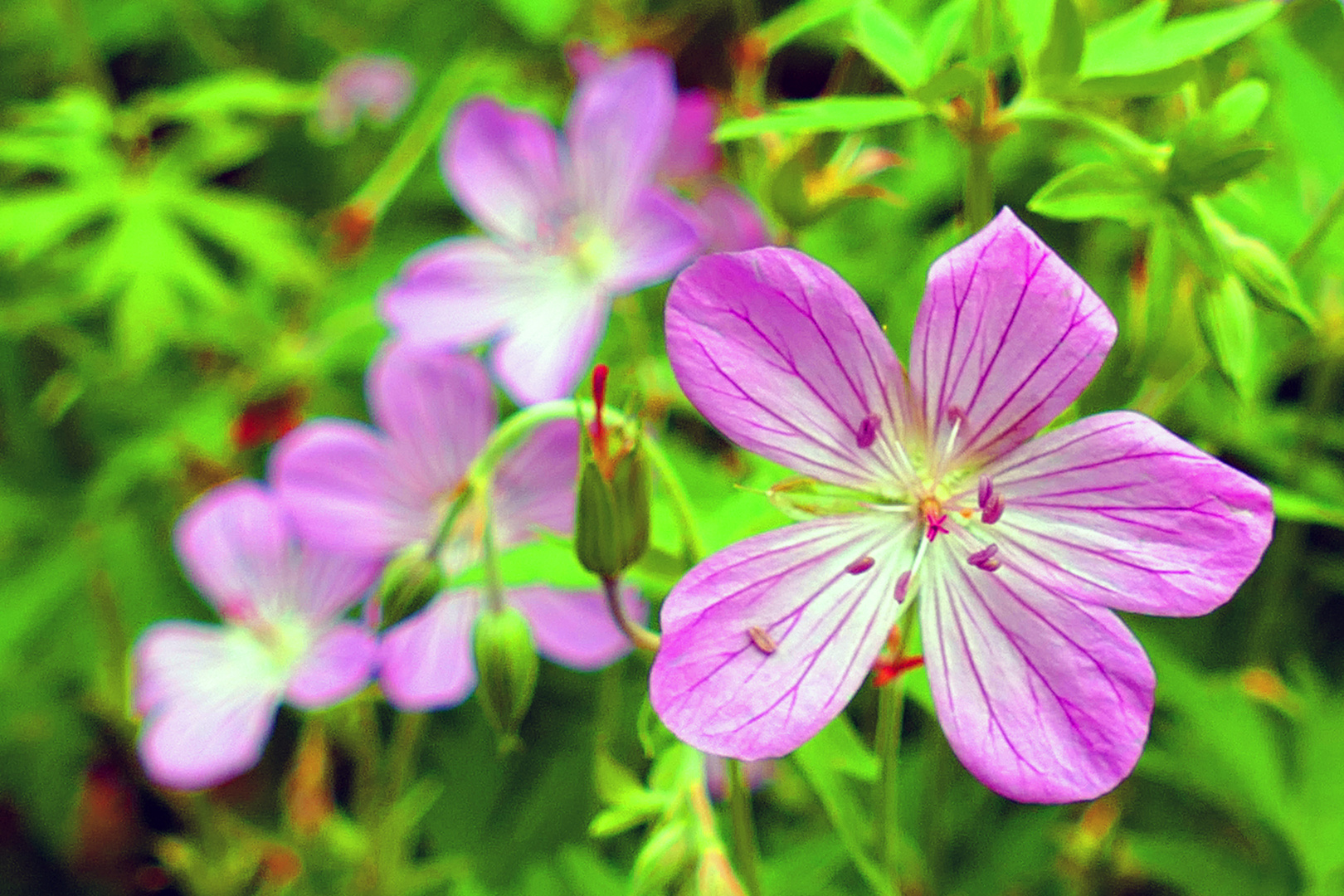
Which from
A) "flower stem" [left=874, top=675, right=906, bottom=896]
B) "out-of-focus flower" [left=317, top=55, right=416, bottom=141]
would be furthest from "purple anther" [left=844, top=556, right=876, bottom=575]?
"out-of-focus flower" [left=317, top=55, right=416, bottom=141]

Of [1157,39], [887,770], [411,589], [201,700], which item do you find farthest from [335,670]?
[1157,39]

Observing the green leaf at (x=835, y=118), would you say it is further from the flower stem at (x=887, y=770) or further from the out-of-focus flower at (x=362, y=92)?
the out-of-focus flower at (x=362, y=92)

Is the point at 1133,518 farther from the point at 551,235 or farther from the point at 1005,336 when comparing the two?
the point at 551,235

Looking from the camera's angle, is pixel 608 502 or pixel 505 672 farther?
pixel 505 672

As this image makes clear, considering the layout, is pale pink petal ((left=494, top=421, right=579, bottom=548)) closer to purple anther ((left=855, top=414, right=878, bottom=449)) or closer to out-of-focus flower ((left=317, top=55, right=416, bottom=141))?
purple anther ((left=855, top=414, right=878, bottom=449))

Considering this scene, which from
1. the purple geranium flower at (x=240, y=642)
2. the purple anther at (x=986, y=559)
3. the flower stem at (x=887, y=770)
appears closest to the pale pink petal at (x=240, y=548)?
A: the purple geranium flower at (x=240, y=642)

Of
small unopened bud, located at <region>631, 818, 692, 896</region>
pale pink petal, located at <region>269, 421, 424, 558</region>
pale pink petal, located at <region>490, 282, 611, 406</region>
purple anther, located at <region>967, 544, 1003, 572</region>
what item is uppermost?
purple anther, located at <region>967, 544, 1003, 572</region>

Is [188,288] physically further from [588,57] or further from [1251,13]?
[1251,13]
